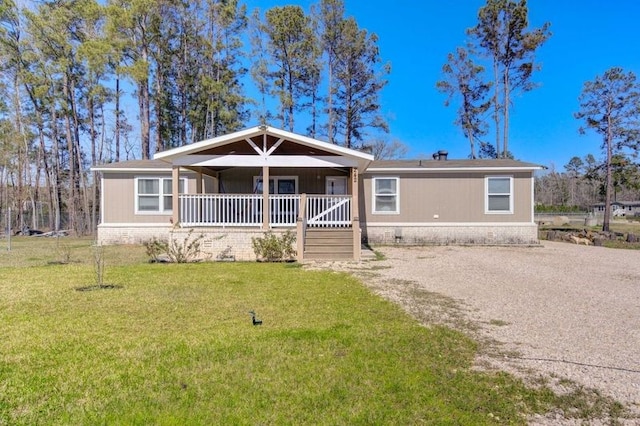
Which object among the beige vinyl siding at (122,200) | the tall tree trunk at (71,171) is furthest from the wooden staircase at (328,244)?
the tall tree trunk at (71,171)

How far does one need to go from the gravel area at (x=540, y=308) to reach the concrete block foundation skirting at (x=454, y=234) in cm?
319

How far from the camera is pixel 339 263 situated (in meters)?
10.2

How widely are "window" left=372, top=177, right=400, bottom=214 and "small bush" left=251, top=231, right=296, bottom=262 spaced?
200 inches

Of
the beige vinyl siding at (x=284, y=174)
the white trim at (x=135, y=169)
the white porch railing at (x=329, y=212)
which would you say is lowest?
the white porch railing at (x=329, y=212)

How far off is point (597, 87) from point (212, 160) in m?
23.8

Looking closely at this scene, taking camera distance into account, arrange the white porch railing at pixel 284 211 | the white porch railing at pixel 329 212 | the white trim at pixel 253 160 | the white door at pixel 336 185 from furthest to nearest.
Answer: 1. the white door at pixel 336 185
2. the white porch railing at pixel 329 212
3. the white porch railing at pixel 284 211
4. the white trim at pixel 253 160

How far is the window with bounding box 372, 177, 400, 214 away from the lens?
14836 mm

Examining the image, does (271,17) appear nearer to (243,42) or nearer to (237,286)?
(243,42)

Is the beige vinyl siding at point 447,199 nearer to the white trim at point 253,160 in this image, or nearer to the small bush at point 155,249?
the white trim at point 253,160

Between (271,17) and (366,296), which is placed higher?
(271,17)

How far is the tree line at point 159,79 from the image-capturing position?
68.5 feet

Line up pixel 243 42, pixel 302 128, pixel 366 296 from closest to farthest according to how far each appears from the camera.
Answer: pixel 366 296 < pixel 243 42 < pixel 302 128

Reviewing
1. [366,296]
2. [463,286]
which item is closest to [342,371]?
Result: [366,296]

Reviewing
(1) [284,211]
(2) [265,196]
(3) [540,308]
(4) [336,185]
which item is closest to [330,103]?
(4) [336,185]
